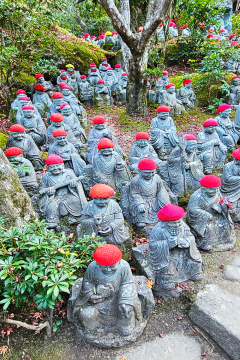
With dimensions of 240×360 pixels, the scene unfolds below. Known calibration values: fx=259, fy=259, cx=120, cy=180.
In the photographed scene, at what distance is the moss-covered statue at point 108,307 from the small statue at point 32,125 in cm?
716

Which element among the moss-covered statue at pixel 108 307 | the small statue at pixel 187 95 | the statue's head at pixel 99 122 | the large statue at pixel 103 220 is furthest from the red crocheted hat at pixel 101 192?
the small statue at pixel 187 95

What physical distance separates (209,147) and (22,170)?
18.4 feet

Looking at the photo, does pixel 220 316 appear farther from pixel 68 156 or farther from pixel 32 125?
pixel 32 125

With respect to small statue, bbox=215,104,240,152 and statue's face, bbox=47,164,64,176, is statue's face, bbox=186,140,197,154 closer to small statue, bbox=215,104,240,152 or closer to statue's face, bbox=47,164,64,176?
small statue, bbox=215,104,240,152

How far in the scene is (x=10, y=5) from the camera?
918 centimetres

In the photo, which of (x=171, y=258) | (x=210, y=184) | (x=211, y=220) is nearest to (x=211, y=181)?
(x=210, y=184)

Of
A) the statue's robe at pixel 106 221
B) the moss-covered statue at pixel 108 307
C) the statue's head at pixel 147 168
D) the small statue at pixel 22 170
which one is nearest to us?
the moss-covered statue at pixel 108 307

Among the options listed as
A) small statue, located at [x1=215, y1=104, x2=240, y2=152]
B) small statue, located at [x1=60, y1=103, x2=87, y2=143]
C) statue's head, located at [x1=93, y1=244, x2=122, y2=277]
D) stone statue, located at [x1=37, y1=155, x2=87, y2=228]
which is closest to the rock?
statue's head, located at [x1=93, y1=244, x2=122, y2=277]

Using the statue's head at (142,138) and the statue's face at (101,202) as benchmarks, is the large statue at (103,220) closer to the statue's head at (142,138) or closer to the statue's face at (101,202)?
the statue's face at (101,202)

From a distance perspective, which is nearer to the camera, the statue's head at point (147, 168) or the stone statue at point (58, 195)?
the statue's head at point (147, 168)

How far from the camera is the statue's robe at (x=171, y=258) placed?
4455 mm

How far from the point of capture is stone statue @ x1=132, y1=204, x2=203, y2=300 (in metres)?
4.44

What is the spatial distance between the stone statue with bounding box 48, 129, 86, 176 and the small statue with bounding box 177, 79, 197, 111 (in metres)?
8.88

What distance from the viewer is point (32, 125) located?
9.70 m
